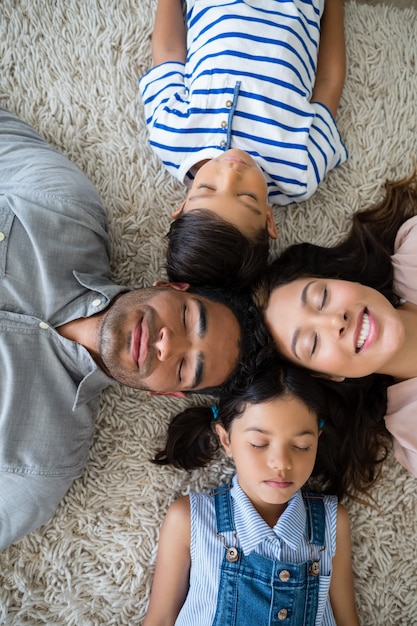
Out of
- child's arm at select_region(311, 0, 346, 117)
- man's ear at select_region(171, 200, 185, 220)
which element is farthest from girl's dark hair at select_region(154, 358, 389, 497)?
child's arm at select_region(311, 0, 346, 117)

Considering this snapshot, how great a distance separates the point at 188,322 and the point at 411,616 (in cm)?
105

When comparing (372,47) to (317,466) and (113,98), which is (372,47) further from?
(317,466)

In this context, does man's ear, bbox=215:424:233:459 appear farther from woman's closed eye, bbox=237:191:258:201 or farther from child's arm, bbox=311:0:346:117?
child's arm, bbox=311:0:346:117

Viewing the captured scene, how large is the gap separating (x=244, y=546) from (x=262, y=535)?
2.2 inches

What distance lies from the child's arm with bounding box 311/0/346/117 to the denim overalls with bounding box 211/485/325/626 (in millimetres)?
1228

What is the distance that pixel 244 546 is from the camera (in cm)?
123

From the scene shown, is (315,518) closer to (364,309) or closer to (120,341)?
(364,309)

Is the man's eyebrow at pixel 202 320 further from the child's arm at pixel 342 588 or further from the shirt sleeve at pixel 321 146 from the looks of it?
the child's arm at pixel 342 588

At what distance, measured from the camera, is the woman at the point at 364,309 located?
111 centimetres

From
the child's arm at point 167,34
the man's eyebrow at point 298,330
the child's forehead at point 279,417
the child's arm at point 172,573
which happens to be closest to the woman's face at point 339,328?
the man's eyebrow at point 298,330

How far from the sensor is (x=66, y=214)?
4.19ft

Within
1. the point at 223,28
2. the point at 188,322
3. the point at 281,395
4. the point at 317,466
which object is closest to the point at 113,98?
the point at 223,28

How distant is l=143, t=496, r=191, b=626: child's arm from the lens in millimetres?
1280

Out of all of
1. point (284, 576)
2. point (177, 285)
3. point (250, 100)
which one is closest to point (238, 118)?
point (250, 100)
